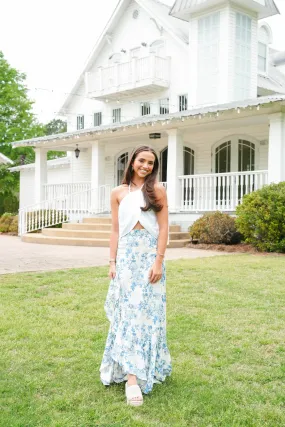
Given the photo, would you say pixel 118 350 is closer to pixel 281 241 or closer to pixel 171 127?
pixel 281 241

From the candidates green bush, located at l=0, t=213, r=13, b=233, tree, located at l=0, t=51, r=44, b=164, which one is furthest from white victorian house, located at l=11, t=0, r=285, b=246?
tree, located at l=0, t=51, r=44, b=164

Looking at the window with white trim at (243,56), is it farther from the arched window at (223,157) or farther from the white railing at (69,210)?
the white railing at (69,210)

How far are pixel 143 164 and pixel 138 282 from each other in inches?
33.5

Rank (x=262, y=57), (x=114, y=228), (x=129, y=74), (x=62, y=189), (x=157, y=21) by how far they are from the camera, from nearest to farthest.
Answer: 1. (x=114, y=228)
2. (x=62, y=189)
3. (x=157, y=21)
4. (x=262, y=57)
5. (x=129, y=74)

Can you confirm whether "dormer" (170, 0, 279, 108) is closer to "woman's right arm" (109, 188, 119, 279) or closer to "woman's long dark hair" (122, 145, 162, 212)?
"woman's long dark hair" (122, 145, 162, 212)

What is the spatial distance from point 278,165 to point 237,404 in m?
11.0

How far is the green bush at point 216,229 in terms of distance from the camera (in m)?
13.4

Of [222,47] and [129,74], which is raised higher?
[222,47]

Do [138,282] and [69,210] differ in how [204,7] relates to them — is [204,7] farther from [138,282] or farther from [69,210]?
[138,282]

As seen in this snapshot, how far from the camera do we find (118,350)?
3.58 m

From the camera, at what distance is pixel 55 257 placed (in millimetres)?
11430

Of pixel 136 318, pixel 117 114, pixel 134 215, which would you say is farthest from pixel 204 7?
pixel 136 318

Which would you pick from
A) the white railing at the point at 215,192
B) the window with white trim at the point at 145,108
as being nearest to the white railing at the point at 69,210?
the white railing at the point at 215,192

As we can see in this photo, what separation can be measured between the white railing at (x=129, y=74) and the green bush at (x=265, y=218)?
9778 millimetres
